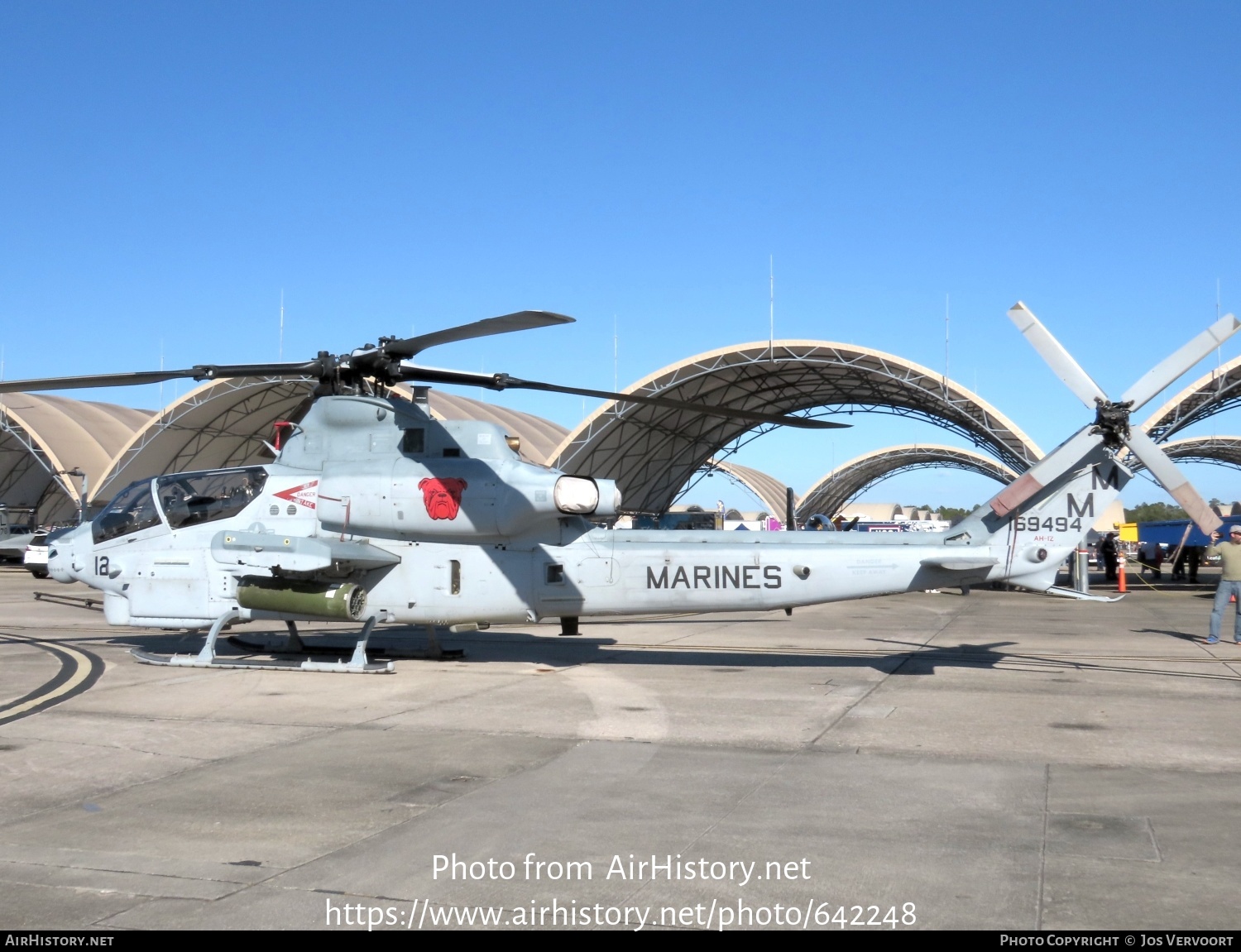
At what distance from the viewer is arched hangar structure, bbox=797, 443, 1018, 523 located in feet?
204

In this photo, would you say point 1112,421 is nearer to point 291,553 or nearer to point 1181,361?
point 1181,361

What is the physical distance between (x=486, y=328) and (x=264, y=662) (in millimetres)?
6569

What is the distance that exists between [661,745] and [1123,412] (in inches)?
260

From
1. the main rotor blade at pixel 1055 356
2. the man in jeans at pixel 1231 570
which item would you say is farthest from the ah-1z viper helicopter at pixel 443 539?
the man in jeans at pixel 1231 570

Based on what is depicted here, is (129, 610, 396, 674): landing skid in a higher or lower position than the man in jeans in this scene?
lower

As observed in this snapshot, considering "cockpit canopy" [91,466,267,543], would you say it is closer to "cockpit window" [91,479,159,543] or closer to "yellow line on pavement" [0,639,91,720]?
"cockpit window" [91,479,159,543]

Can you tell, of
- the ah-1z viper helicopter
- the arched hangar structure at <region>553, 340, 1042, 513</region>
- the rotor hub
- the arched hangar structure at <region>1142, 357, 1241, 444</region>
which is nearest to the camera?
the rotor hub

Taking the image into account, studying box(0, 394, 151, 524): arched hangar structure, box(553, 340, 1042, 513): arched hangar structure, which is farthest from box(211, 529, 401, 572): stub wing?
box(0, 394, 151, 524): arched hangar structure

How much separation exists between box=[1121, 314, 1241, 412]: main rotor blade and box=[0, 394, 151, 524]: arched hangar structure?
40.4 metres

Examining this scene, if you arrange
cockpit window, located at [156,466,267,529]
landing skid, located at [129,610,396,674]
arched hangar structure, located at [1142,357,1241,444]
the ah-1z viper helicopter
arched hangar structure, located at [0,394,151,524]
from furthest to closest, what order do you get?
1. arched hangar structure, located at [0,394,151,524]
2. arched hangar structure, located at [1142,357,1241,444]
3. cockpit window, located at [156,466,267,529]
4. landing skid, located at [129,610,396,674]
5. the ah-1z viper helicopter

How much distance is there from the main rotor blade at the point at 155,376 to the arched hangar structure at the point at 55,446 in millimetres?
33111

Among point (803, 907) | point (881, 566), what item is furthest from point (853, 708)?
point (803, 907)

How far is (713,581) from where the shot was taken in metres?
12.5

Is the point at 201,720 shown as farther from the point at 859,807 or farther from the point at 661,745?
the point at 859,807
